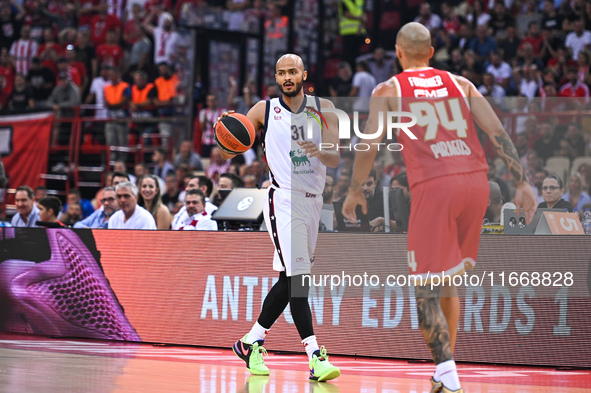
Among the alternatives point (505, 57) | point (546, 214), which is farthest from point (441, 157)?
point (505, 57)

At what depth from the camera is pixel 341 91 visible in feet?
51.4

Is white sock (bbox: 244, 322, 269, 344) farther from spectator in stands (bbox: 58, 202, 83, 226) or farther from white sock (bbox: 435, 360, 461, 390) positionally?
spectator in stands (bbox: 58, 202, 83, 226)

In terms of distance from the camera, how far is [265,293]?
7.78 meters

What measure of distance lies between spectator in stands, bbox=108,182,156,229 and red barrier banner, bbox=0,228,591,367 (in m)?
1.01

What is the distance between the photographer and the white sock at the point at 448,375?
14.6ft

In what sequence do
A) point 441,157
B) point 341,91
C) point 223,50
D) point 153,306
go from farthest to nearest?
point 223,50 → point 341,91 → point 153,306 → point 441,157

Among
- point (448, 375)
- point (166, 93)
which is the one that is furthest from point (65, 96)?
point (448, 375)

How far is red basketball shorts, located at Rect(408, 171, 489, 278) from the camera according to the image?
14.8 feet

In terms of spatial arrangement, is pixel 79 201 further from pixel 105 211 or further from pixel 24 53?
pixel 24 53

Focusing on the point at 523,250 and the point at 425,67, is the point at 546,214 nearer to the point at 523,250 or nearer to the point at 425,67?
the point at 523,250

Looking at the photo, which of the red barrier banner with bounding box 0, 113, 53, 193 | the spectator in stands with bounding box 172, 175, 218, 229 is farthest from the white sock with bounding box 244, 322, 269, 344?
the red barrier banner with bounding box 0, 113, 53, 193

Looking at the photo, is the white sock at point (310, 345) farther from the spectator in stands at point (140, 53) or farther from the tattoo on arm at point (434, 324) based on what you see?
Result: the spectator in stands at point (140, 53)

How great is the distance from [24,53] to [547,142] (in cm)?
1379

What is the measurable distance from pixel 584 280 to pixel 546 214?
0.82m
